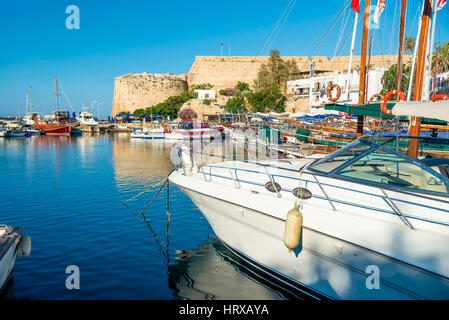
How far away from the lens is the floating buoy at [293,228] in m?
4.25

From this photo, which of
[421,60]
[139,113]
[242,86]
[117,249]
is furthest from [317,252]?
[139,113]

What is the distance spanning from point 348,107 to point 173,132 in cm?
3333

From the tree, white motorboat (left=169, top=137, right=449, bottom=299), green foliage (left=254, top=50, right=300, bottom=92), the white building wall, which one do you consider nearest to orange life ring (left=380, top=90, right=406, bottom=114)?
white motorboat (left=169, top=137, right=449, bottom=299)

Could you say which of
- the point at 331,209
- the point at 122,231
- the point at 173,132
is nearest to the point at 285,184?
the point at 331,209

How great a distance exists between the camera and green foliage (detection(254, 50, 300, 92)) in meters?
60.4

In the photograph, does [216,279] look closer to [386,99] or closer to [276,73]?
[386,99]

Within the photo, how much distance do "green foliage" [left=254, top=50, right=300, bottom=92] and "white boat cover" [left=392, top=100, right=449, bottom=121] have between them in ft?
184

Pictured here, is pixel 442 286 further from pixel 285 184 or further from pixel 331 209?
pixel 285 184

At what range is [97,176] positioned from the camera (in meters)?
15.7

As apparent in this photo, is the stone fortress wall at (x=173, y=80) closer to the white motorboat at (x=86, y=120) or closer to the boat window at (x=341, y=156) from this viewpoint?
the white motorboat at (x=86, y=120)

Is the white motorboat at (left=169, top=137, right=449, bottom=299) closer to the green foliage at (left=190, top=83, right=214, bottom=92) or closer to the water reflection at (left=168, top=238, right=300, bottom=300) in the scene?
the water reflection at (left=168, top=238, right=300, bottom=300)

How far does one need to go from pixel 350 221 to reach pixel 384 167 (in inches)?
42.1

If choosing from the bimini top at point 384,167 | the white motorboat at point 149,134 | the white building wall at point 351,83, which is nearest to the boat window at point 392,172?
the bimini top at point 384,167

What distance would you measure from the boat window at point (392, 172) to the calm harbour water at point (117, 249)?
6.89 ft
